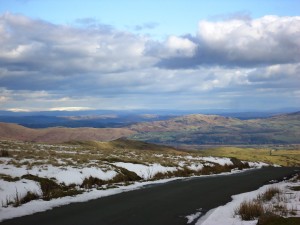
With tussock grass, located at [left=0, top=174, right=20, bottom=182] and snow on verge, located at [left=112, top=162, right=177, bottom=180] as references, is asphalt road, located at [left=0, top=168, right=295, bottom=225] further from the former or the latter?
snow on verge, located at [left=112, top=162, right=177, bottom=180]

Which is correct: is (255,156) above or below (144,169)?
below

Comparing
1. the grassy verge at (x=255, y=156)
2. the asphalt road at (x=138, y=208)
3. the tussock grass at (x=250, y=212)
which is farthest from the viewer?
the grassy verge at (x=255, y=156)

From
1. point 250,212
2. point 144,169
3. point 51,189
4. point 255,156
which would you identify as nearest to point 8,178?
point 51,189

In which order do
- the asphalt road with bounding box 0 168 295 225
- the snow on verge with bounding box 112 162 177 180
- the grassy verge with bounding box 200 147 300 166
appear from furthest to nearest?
1. the grassy verge with bounding box 200 147 300 166
2. the snow on verge with bounding box 112 162 177 180
3. the asphalt road with bounding box 0 168 295 225

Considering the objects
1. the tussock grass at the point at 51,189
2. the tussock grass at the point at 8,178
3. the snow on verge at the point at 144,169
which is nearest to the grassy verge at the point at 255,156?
the snow on verge at the point at 144,169

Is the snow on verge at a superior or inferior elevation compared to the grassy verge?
superior

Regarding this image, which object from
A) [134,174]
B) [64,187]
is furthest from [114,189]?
[134,174]

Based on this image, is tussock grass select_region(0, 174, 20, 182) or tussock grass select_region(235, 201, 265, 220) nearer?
tussock grass select_region(235, 201, 265, 220)

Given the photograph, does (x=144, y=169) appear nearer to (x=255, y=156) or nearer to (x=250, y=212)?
(x=250, y=212)

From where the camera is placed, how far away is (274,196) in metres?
22.9

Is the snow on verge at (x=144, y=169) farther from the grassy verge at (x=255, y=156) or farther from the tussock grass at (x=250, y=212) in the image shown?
the grassy verge at (x=255, y=156)

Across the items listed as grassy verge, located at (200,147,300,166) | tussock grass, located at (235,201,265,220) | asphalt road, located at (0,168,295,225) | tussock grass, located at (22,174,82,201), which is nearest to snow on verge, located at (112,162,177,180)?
asphalt road, located at (0,168,295,225)

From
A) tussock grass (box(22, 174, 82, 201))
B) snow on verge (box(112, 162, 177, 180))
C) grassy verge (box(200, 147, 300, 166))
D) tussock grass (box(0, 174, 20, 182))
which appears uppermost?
tussock grass (box(0, 174, 20, 182))

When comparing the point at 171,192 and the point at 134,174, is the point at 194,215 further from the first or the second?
the point at 134,174
